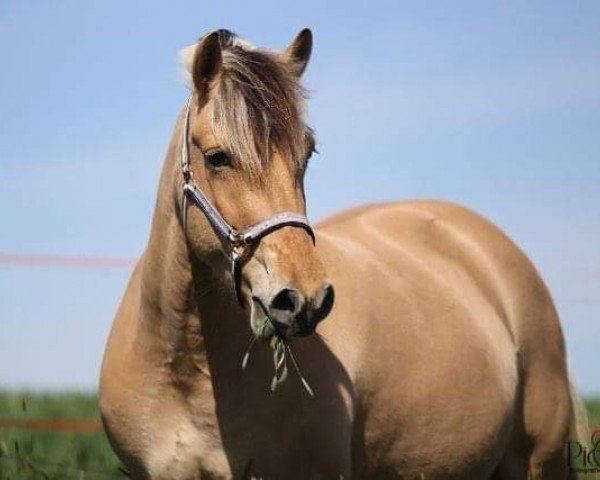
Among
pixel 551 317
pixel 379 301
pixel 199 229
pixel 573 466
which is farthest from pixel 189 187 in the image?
pixel 573 466

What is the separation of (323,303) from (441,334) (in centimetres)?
171

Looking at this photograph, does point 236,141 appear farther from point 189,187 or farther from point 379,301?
point 379,301

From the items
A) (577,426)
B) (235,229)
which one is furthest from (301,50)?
(577,426)

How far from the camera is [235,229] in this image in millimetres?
3699

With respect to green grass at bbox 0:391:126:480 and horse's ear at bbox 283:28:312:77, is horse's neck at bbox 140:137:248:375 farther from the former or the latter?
green grass at bbox 0:391:126:480

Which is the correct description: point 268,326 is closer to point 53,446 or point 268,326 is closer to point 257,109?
point 257,109

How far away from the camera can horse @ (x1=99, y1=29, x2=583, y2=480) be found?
3686 mm

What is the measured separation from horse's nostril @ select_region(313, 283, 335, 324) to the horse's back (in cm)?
90

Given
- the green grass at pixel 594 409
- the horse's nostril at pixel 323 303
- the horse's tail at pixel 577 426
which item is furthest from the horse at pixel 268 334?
the green grass at pixel 594 409

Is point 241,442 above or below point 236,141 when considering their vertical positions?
below

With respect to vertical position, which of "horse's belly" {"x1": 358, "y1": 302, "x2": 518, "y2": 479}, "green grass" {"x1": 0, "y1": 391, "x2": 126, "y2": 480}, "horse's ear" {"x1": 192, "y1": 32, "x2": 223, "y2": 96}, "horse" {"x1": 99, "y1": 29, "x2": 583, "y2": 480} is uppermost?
"horse's ear" {"x1": 192, "y1": 32, "x2": 223, "y2": 96}

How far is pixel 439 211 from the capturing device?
5965 millimetres

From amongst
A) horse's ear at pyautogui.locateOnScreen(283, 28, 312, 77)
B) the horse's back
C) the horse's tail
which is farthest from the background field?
the horse's tail

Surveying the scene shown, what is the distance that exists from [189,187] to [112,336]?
84cm
